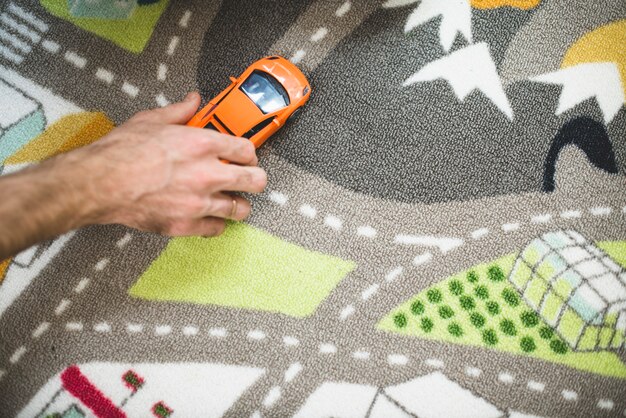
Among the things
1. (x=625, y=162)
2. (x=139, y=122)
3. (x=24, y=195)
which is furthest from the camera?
(x=625, y=162)

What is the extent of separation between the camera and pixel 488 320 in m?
0.89

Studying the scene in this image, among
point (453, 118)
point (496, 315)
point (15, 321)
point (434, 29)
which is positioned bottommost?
point (496, 315)

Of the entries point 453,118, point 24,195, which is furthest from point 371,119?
point 24,195

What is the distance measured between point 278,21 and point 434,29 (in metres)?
0.30

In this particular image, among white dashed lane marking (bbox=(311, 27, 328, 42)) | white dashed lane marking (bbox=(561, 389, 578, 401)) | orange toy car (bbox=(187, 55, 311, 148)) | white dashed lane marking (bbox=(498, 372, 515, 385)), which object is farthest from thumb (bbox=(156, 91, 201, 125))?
white dashed lane marking (bbox=(561, 389, 578, 401))

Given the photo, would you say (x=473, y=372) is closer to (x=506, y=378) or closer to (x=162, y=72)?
(x=506, y=378)

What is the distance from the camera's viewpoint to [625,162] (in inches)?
35.9

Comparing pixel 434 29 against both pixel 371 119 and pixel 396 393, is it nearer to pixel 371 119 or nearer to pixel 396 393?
pixel 371 119

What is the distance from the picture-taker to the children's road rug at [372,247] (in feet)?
2.91

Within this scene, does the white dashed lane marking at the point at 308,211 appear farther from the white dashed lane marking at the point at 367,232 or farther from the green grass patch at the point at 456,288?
the green grass patch at the point at 456,288

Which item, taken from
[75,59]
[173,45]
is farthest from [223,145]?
[75,59]

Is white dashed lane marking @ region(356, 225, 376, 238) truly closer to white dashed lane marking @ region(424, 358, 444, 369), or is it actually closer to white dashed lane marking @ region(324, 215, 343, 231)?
white dashed lane marking @ region(324, 215, 343, 231)

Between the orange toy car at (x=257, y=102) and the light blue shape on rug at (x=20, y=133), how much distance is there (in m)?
0.34

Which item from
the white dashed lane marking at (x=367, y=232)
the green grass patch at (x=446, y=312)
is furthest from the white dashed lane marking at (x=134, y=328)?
the green grass patch at (x=446, y=312)
